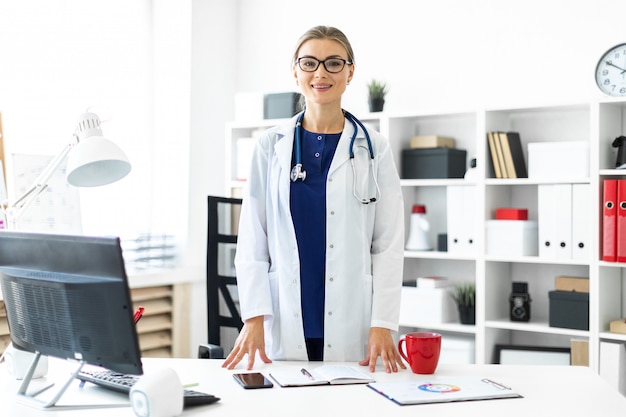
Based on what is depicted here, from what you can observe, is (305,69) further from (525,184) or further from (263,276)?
(525,184)

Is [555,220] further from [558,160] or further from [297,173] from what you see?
[297,173]

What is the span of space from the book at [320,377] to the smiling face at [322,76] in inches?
28.2

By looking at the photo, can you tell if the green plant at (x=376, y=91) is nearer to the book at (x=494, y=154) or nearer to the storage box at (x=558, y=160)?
the book at (x=494, y=154)

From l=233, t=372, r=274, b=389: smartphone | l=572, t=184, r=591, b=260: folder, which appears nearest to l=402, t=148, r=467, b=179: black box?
l=572, t=184, r=591, b=260: folder

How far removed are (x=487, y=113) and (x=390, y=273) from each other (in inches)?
69.0

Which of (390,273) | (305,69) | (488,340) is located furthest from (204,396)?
(488,340)

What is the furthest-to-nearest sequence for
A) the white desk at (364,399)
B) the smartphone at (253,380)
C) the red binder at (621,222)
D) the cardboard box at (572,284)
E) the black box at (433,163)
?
the black box at (433,163) → the cardboard box at (572,284) → the red binder at (621,222) → the smartphone at (253,380) → the white desk at (364,399)

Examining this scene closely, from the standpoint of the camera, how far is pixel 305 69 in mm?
2055

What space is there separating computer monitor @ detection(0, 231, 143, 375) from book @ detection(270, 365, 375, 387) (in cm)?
36

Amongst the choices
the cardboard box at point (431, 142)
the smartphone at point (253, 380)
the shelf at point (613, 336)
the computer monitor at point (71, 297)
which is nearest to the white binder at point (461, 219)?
the cardboard box at point (431, 142)

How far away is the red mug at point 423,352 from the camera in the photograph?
5.90ft

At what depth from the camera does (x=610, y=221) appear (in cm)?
324

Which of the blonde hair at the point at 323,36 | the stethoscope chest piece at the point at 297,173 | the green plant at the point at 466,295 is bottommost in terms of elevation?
the green plant at the point at 466,295

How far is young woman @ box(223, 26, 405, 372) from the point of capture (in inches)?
81.6
